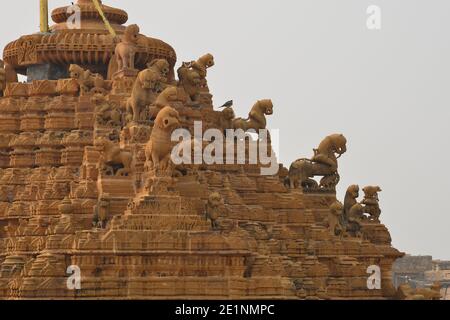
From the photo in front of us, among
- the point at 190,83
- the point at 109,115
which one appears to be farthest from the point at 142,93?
the point at 190,83

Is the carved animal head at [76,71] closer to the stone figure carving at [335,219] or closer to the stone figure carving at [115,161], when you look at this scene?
the stone figure carving at [115,161]

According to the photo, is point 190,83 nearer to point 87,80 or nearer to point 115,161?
point 87,80

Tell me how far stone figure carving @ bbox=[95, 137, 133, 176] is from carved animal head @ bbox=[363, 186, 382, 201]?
18.7 metres

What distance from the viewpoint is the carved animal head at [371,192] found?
367 ft

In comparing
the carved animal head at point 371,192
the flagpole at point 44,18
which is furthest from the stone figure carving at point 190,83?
the carved animal head at point 371,192

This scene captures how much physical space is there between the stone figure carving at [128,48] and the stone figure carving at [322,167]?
34.3 ft

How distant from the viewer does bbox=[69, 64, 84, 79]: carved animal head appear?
338ft

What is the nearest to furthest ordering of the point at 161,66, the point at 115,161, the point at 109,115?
1. the point at 115,161
2. the point at 109,115
3. the point at 161,66

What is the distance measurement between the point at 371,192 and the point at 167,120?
66.1 feet

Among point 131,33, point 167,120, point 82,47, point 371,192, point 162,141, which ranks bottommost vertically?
point 371,192

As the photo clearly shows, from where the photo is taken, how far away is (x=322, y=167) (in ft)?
361

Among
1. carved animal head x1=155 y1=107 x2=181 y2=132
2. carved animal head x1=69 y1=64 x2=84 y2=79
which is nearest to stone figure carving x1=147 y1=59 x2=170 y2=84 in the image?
carved animal head x1=69 y1=64 x2=84 y2=79

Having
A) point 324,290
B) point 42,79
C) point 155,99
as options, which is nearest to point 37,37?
point 42,79

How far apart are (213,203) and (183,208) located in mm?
2331
